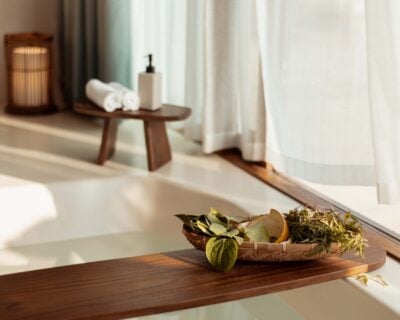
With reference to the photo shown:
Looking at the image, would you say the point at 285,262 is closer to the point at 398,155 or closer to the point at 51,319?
the point at 398,155

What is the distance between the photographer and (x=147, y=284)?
160 centimetres

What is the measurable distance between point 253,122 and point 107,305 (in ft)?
3.71

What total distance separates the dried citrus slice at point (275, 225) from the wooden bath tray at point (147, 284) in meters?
0.06

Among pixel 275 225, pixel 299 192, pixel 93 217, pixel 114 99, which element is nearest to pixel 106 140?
pixel 114 99

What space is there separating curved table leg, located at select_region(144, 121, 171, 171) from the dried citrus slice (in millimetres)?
811

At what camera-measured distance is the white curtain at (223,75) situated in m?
2.48

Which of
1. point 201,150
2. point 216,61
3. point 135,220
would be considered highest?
point 216,61

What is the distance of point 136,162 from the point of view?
103 inches

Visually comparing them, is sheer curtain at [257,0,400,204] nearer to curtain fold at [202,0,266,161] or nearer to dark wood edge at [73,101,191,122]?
curtain fold at [202,0,266,161]

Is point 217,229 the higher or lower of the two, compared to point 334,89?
lower

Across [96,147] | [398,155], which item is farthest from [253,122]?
[398,155]

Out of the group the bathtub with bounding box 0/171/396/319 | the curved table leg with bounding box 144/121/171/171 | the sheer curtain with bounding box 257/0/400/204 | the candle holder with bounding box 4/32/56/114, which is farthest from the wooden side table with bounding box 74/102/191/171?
the candle holder with bounding box 4/32/56/114

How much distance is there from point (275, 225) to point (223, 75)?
920mm

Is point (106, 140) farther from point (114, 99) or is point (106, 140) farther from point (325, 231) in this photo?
point (325, 231)
